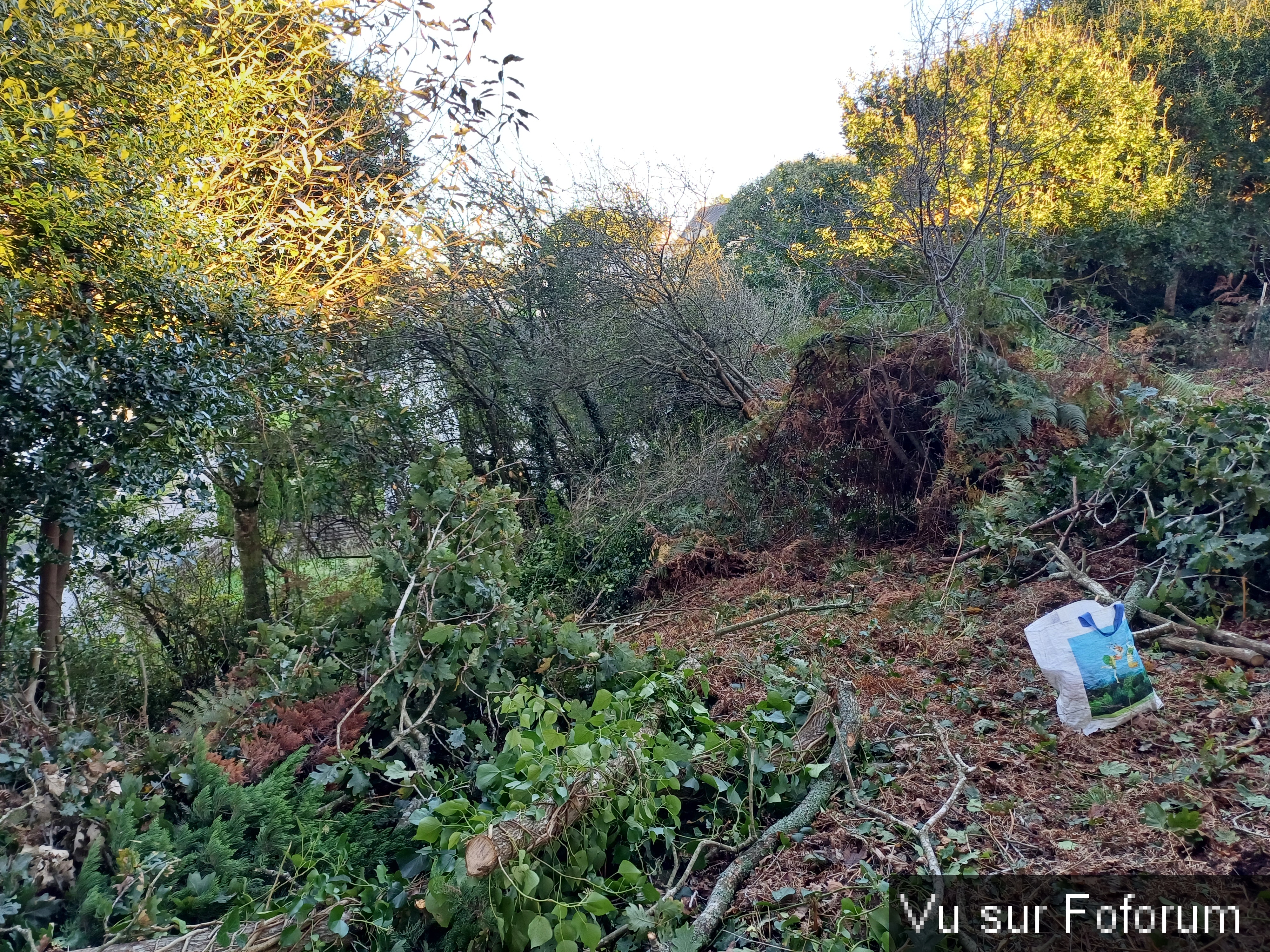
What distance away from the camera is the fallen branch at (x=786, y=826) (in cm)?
226

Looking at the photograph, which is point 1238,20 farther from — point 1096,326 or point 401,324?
point 401,324

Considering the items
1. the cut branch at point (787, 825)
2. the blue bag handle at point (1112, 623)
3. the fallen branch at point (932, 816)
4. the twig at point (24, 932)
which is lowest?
the fallen branch at point (932, 816)

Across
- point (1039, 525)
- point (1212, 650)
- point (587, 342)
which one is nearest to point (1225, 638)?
point (1212, 650)

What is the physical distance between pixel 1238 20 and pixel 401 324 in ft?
53.1

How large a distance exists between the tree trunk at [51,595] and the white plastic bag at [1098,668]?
188 inches

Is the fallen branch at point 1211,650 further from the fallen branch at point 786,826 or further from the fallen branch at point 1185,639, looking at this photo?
the fallen branch at point 786,826

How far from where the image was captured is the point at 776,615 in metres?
5.16

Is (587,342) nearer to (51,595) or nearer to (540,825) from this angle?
(51,595)

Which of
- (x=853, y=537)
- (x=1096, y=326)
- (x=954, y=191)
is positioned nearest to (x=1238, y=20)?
(x=1096, y=326)

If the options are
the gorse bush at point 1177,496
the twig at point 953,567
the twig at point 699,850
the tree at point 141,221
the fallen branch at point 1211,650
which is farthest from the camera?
the twig at point 953,567

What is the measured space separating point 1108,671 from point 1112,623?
191 millimetres

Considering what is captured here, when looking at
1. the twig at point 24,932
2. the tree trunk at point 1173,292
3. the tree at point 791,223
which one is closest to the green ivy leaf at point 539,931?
the twig at point 24,932

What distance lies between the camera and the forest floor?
7.38ft

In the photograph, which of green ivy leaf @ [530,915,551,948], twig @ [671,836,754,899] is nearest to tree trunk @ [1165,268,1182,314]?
twig @ [671,836,754,899]
